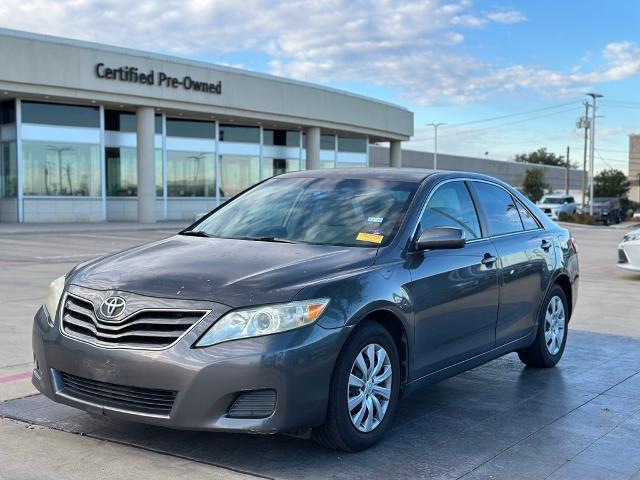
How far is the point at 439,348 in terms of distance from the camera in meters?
4.78

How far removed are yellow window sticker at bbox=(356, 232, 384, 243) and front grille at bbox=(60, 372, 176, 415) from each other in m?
1.62

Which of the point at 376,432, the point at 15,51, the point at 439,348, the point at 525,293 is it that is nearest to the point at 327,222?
the point at 439,348

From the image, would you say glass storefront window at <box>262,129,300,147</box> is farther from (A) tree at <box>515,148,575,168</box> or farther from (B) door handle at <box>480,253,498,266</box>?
(A) tree at <box>515,148,575,168</box>

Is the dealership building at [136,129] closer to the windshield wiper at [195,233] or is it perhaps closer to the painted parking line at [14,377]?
the painted parking line at [14,377]

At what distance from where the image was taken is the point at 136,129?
3294cm

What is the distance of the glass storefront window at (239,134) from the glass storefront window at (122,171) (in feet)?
14.9

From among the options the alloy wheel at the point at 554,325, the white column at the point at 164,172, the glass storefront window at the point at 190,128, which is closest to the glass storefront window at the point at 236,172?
the glass storefront window at the point at 190,128

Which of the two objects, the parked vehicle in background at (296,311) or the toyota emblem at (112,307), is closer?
the parked vehicle in background at (296,311)

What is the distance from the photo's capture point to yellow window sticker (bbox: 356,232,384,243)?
4652 millimetres

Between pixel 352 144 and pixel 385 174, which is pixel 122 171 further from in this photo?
pixel 385 174

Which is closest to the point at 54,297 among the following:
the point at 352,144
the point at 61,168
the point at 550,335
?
the point at 550,335

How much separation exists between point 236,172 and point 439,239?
111 feet

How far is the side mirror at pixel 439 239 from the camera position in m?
4.60

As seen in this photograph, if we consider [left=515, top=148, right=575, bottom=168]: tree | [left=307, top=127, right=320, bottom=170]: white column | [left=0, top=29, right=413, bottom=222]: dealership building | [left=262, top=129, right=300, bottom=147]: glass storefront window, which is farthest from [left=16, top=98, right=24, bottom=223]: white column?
[left=515, top=148, right=575, bottom=168]: tree
